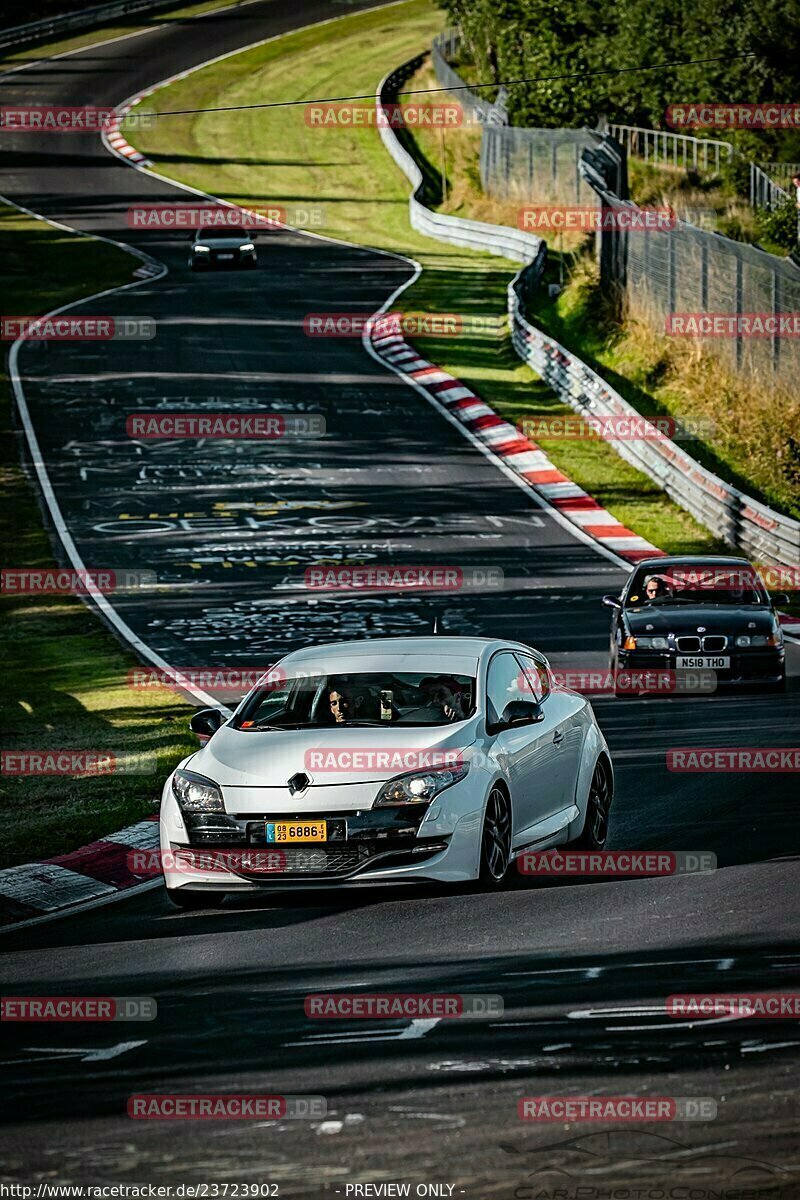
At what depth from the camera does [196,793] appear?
10805mm

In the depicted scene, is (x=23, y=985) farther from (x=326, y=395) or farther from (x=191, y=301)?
(x=191, y=301)

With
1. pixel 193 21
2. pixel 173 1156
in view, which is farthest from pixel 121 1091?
pixel 193 21

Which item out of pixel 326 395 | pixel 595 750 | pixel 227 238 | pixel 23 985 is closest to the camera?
pixel 23 985

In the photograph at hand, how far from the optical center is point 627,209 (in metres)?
40.2

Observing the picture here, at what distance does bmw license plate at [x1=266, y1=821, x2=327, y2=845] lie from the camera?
10.4 m

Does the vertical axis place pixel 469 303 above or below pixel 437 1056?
below

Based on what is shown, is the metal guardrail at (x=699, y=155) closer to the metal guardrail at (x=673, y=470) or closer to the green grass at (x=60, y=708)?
the metal guardrail at (x=673, y=470)

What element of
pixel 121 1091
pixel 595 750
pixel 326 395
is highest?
pixel 121 1091

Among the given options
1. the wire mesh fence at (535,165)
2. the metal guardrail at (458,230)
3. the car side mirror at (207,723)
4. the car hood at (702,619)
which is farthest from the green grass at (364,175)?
the car side mirror at (207,723)

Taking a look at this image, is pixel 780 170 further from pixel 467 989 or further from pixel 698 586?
pixel 467 989

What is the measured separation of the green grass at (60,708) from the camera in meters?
13.8

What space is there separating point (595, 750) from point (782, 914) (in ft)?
9.26

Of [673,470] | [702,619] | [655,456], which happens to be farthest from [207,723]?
[655,456]

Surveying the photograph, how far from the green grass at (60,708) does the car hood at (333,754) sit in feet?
8.05
